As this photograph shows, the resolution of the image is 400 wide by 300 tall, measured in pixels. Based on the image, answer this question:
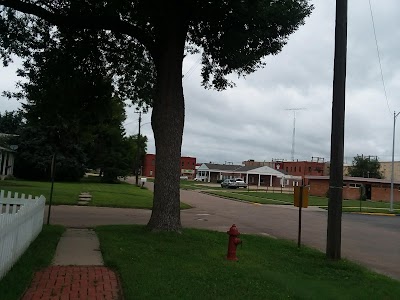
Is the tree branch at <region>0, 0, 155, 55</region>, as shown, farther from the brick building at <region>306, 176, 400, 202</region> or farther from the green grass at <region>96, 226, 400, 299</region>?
the brick building at <region>306, 176, 400, 202</region>

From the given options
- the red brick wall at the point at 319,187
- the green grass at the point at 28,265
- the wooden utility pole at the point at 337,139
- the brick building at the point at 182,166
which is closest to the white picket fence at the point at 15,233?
the green grass at the point at 28,265

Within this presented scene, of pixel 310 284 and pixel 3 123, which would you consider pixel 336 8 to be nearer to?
pixel 310 284

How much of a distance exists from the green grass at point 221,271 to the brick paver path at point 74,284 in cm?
21

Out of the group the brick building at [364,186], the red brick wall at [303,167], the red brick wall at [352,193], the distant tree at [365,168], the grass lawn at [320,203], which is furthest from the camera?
the red brick wall at [303,167]

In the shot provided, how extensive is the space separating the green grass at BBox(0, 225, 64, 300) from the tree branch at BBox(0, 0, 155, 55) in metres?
5.60

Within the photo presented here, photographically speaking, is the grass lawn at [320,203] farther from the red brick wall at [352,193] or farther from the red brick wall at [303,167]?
the red brick wall at [303,167]

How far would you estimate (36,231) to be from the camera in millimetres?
10461

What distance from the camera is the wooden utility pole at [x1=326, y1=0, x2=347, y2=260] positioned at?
34.9 ft

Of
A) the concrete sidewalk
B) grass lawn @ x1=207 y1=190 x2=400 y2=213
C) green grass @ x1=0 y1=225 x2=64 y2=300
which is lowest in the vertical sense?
the concrete sidewalk

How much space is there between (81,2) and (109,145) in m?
46.5

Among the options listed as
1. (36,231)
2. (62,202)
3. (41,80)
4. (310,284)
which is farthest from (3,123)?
(310,284)

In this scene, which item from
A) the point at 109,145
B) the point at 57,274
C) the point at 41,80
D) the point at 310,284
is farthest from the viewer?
the point at 109,145

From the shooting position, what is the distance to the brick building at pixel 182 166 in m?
136

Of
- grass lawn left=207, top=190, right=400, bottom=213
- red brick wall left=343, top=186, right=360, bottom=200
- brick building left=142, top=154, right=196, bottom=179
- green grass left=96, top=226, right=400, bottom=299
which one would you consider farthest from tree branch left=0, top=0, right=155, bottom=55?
brick building left=142, top=154, right=196, bottom=179
